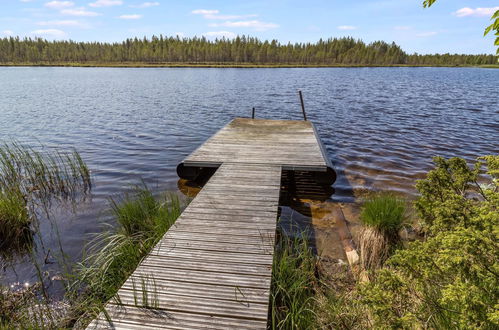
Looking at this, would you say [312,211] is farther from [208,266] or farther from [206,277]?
[206,277]

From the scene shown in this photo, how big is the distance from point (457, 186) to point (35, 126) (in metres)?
19.7

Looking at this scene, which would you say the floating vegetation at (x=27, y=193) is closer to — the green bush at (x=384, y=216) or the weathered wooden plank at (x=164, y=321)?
the weathered wooden plank at (x=164, y=321)

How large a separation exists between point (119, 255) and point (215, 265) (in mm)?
1619

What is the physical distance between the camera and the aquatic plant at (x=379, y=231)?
4.99 metres

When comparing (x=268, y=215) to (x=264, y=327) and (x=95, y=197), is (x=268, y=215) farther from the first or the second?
(x=95, y=197)

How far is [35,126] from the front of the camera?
1659cm

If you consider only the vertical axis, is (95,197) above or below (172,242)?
below

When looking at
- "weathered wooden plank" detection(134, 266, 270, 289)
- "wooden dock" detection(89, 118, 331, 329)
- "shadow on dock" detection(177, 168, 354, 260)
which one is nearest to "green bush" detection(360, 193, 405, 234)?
"shadow on dock" detection(177, 168, 354, 260)

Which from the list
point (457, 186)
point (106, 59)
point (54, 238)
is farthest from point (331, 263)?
point (106, 59)

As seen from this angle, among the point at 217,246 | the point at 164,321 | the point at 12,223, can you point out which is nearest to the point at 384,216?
the point at 217,246

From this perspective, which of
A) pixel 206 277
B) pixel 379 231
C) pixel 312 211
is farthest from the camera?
pixel 312 211

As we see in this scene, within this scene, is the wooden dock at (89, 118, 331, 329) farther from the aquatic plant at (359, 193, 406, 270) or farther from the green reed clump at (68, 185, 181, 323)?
the aquatic plant at (359, 193, 406, 270)

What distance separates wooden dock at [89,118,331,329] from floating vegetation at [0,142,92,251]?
3.49m

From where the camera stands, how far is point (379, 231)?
5277 mm
